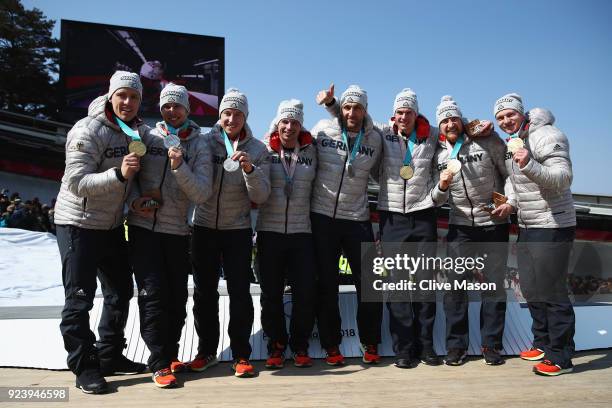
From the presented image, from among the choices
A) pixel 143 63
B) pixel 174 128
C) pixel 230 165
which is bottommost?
pixel 230 165

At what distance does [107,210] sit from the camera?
3.34 m

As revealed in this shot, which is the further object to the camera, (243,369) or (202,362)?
(202,362)

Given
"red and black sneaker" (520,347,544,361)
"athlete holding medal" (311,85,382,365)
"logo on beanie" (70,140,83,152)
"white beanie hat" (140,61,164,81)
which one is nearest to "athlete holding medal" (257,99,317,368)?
"athlete holding medal" (311,85,382,365)

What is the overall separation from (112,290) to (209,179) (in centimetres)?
119

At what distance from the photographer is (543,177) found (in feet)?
11.5

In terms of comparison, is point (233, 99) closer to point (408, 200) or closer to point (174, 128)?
point (174, 128)

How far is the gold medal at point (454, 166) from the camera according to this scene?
3666 millimetres

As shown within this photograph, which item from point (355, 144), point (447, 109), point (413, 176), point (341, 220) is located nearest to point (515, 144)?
point (447, 109)

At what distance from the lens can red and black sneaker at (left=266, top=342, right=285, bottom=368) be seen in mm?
3633

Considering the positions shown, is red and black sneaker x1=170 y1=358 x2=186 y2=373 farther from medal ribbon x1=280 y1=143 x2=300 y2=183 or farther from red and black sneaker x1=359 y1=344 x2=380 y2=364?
medal ribbon x1=280 y1=143 x2=300 y2=183

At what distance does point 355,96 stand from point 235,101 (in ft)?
3.38

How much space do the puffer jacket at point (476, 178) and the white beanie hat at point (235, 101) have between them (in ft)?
5.64

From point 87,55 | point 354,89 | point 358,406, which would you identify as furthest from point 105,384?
point 87,55

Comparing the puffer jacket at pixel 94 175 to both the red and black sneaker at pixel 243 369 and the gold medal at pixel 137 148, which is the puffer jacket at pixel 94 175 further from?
the red and black sneaker at pixel 243 369
